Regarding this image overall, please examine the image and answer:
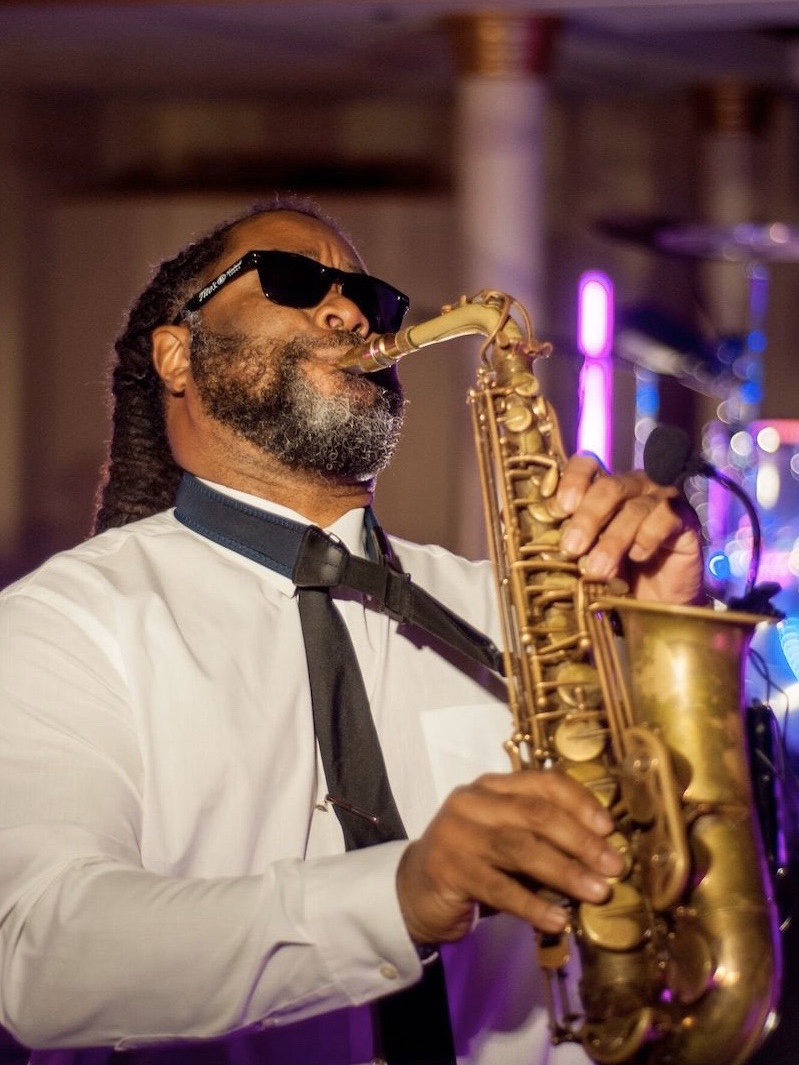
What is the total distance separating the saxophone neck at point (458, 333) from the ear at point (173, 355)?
385mm

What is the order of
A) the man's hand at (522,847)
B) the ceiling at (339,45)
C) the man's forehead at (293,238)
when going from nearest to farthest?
1. the man's hand at (522,847)
2. the man's forehead at (293,238)
3. the ceiling at (339,45)

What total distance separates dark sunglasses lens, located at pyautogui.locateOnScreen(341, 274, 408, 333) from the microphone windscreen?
831 millimetres

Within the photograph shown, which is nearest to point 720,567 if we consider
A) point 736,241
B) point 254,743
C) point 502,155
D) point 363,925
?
point 736,241

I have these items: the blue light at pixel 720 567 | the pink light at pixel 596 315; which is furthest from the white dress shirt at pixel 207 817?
the pink light at pixel 596 315

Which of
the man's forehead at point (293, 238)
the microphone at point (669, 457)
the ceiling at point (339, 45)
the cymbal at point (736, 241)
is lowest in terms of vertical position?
the microphone at point (669, 457)

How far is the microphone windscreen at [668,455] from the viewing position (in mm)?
1801

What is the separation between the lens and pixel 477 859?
56.3 inches

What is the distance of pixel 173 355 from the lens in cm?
254

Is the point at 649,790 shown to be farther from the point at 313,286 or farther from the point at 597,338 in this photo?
the point at 597,338

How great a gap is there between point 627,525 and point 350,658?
1.79 feet

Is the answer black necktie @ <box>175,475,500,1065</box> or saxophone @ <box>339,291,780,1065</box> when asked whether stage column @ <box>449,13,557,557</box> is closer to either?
black necktie @ <box>175,475,500,1065</box>

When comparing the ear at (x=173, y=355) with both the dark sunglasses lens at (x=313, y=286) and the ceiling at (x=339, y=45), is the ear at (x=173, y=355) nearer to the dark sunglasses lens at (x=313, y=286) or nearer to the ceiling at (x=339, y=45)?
the dark sunglasses lens at (x=313, y=286)

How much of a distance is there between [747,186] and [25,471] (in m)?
6.26

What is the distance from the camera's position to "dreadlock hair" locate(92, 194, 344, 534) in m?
2.67
